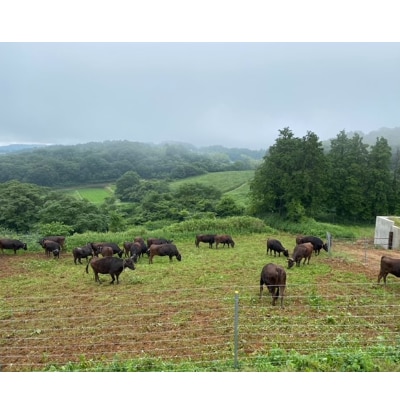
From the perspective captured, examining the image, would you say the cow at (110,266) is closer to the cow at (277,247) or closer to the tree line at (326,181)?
the cow at (277,247)

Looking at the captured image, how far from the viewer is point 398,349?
7.07 m

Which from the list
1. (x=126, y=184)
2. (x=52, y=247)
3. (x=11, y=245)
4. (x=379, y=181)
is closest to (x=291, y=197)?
(x=379, y=181)

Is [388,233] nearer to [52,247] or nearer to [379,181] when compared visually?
[379,181]

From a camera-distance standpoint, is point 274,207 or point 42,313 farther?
point 274,207

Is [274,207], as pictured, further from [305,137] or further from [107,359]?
[107,359]

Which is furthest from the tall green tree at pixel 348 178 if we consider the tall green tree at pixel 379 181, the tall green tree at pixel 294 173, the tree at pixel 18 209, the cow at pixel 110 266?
the tree at pixel 18 209

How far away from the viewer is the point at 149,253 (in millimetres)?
18594

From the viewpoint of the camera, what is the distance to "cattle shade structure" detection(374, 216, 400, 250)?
21.8 meters

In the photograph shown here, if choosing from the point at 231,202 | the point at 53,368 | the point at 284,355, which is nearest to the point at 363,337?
the point at 284,355

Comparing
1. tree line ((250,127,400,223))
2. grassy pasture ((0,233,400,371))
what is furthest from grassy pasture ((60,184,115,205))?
grassy pasture ((0,233,400,371))

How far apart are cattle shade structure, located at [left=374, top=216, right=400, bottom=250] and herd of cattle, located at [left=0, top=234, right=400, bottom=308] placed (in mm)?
4997

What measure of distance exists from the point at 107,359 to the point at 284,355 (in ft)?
11.6

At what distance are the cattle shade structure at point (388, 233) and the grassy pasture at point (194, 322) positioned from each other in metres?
7.93

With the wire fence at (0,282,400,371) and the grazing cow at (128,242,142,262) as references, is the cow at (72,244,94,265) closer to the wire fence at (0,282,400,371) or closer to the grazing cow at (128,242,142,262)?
the grazing cow at (128,242,142,262)
